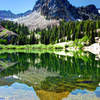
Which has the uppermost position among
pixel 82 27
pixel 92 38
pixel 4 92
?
pixel 82 27

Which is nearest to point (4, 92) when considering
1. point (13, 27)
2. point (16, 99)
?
point (16, 99)

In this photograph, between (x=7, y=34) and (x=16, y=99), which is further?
(x=7, y=34)

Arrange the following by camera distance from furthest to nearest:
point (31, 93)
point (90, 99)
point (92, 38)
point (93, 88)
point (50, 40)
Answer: point (50, 40)
point (92, 38)
point (93, 88)
point (31, 93)
point (90, 99)

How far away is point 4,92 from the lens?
11.1m

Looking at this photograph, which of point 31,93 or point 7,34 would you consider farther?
point 7,34

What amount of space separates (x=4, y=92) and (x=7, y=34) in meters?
131

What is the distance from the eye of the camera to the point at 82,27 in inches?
5148

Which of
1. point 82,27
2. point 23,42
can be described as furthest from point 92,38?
point 23,42

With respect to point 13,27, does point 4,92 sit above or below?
below

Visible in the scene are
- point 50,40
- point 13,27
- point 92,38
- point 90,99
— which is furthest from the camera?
point 13,27

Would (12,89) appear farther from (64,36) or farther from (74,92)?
(64,36)

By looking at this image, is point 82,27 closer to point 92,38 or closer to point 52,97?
point 92,38

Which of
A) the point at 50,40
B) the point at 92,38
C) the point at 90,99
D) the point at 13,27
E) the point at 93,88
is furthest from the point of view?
the point at 13,27

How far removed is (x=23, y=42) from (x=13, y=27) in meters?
59.4
